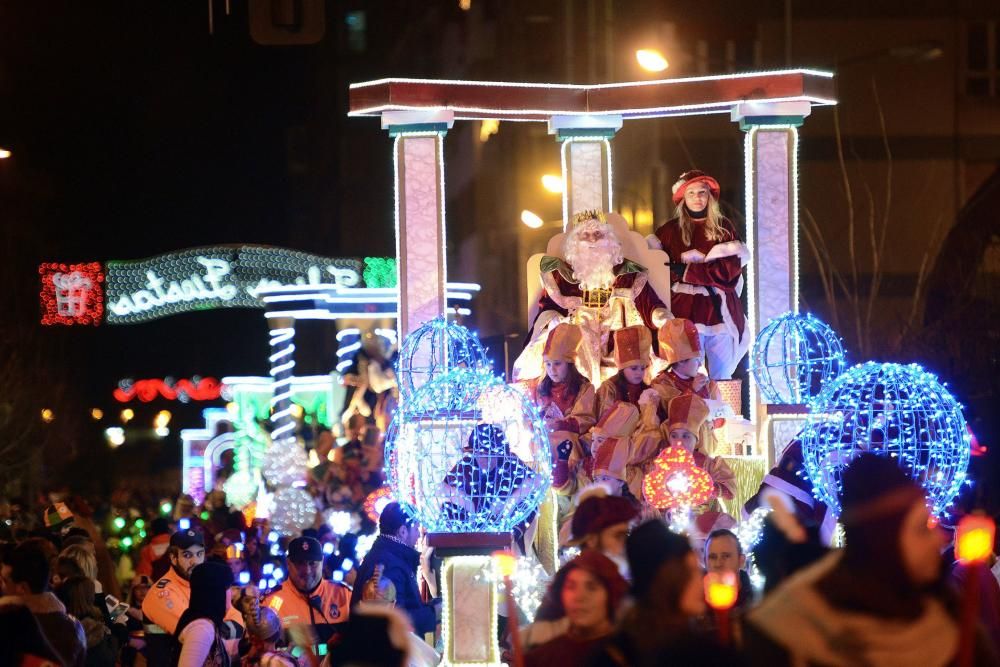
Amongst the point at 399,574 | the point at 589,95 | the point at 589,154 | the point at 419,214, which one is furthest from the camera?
the point at 589,154

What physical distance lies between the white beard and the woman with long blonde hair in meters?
0.84

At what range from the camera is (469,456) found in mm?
10523

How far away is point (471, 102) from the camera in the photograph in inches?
567

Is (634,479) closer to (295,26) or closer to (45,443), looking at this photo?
(295,26)

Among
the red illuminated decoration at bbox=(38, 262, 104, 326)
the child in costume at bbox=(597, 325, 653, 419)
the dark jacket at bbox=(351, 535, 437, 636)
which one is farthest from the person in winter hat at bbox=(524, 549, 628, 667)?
the red illuminated decoration at bbox=(38, 262, 104, 326)

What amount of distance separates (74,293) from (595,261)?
23152 mm

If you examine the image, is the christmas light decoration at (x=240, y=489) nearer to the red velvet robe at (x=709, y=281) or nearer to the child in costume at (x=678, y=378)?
the red velvet robe at (x=709, y=281)


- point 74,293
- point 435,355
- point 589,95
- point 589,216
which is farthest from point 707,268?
point 74,293

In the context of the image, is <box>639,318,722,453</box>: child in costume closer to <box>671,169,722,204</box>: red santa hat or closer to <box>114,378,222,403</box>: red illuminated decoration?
<box>671,169,722,204</box>: red santa hat

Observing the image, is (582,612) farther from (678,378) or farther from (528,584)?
(678,378)

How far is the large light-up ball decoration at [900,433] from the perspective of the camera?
1090 cm

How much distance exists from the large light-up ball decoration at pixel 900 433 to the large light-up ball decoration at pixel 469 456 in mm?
1734

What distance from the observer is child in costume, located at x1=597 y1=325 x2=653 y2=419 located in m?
12.7

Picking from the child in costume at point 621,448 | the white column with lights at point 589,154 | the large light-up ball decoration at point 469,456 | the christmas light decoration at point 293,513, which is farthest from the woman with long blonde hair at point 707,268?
the christmas light decoration at point 293,513
